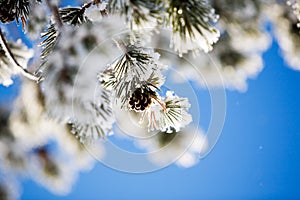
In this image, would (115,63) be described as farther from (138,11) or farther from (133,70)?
(138,11)

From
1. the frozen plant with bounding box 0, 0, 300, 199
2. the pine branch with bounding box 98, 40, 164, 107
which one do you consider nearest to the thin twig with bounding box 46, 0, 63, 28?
the frozen plant with bounding box 0, 0, 300, 199

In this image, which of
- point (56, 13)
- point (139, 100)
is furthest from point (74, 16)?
point (139, 100)

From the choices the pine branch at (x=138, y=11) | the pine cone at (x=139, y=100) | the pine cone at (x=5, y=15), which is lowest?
the pine cone at (x=139, y=100)

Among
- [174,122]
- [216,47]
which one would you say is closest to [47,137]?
[216,47]

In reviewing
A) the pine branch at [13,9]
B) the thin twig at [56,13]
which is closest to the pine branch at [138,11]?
the thin twig at [56,13]

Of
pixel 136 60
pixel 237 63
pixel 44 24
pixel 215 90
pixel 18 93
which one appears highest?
pixel 44 24

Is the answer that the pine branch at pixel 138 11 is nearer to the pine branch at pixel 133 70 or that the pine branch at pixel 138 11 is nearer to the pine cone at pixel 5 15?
the pine branch at pixel 133 70

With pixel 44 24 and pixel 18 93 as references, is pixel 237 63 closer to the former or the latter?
pixel 18 93
